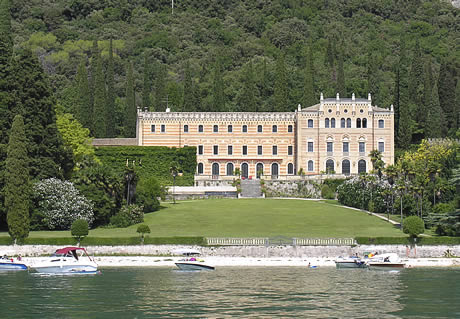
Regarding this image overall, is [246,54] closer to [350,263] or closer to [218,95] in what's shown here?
[218,95]

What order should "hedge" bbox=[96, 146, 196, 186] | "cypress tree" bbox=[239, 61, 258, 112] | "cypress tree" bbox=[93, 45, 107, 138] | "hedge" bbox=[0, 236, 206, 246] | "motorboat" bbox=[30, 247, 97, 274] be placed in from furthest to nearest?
"cypress tree" bbox=[239, 61, 258, 112] → "cypress tree" bbox=[93, 45, 107, 138] → "hedge" bbox=[96, 146, 196, 186] → "hedge" bbox=[0, 236, 206, 246] → "motorboat" bbox=[30, 247, 97, 274]

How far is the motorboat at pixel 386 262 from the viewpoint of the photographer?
50.1 m

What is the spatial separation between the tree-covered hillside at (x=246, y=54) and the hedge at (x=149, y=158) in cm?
669

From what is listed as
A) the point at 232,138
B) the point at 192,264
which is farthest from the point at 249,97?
the point at 192,264

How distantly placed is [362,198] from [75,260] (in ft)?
96.2

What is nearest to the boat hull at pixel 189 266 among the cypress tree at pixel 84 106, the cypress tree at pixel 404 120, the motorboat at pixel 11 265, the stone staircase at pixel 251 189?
the motorboat at pixel 11 265

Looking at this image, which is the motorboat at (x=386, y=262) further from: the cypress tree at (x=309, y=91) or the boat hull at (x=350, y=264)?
the cypress tree at (x=309, y=91)

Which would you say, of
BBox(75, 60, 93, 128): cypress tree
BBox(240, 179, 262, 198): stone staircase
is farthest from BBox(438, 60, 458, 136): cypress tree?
BBox(75, 60, 93, 128): cypress tree

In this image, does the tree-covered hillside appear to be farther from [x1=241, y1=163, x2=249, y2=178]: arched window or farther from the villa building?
[x1=241, y1=163, x2=249, y2=178]: arched window

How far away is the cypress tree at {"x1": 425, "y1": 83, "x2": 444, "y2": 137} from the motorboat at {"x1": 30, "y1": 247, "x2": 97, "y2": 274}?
1968 inches

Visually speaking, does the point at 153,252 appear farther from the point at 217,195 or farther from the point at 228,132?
the point at 228,132

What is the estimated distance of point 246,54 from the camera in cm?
13425

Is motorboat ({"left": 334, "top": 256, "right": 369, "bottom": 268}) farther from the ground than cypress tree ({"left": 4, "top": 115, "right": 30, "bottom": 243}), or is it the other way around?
cypress tree ({"left": 4, "top": 115, "right": 30, "bottom": 243})

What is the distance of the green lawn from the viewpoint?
56656 millimetres
